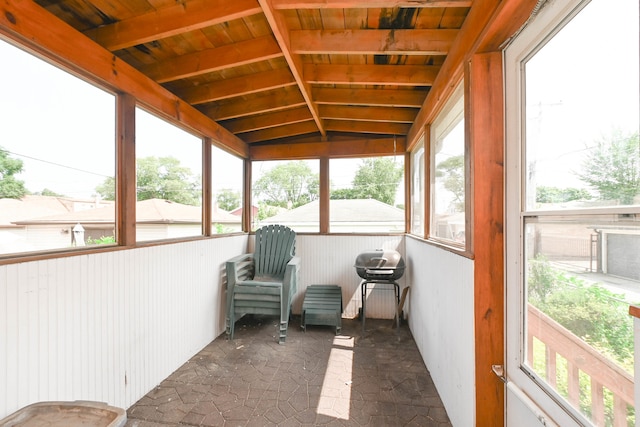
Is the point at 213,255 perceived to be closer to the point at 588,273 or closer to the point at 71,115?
the point at 71,115

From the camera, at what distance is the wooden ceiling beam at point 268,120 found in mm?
3143

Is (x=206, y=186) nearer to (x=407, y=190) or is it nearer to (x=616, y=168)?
(x=407, y=190)

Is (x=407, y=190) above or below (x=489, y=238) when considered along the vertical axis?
above

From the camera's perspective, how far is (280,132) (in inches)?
140

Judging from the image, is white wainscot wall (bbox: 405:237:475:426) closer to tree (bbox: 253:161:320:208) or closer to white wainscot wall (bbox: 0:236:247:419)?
tree (bbox: 253:161:320:208)

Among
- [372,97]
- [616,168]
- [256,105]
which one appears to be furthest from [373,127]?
[616,168]

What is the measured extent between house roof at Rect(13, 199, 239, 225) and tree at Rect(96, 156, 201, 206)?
5 centimetres

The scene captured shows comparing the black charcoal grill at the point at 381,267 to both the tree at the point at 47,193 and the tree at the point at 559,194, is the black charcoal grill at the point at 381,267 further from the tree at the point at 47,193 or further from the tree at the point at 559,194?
→ the tree at the point at 47,193

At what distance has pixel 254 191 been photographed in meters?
3.84

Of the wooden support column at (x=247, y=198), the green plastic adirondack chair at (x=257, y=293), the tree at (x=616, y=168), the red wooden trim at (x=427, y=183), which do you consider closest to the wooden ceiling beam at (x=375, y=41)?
the red wooden trim at (x=427, y=183)

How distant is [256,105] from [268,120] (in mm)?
404

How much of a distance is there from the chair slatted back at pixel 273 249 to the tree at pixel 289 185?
47 centimetres

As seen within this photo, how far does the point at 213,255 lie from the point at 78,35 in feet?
6.62

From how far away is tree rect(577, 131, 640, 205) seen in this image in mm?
712
